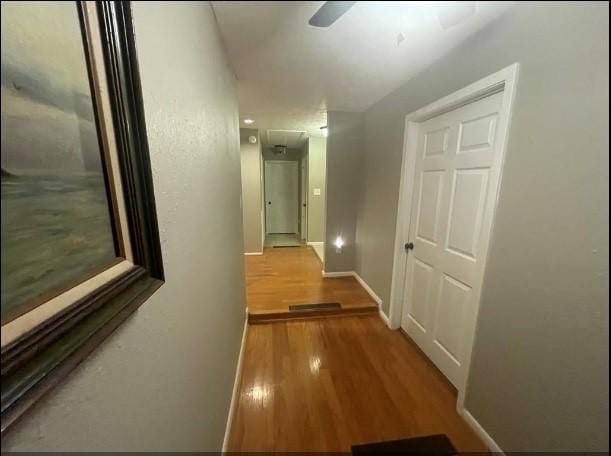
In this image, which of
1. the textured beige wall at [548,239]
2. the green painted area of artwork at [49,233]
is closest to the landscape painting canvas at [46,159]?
the green painted area of artwork at [49,233]

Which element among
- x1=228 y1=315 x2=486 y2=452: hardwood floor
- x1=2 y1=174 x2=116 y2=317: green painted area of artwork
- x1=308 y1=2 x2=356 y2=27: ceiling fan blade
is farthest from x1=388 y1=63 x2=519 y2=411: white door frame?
x1=2 y1=174 x2=116 y2=317: green painted area of artwork

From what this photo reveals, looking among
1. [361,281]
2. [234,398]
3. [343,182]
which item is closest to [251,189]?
[343,182]

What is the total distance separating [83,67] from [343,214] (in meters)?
2.70

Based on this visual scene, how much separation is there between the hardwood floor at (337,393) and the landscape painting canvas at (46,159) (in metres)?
1.39

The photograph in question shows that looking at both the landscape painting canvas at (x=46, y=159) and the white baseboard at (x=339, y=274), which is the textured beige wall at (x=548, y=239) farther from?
the white baseboard at (x=339, y=274)

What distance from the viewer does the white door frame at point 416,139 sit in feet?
2.08

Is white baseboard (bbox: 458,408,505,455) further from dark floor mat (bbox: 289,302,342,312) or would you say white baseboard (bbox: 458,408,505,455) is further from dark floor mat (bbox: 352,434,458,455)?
dark floor mat (bbox: 289,302,342,312)

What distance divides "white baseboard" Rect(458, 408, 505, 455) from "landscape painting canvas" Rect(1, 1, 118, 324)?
173cm

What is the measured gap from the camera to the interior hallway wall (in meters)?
2.63

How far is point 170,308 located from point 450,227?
1.35 m

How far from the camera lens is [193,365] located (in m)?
0.77

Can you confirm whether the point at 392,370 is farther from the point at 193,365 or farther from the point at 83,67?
the point at 83,67

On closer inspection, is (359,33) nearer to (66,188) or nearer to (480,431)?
(66,188)

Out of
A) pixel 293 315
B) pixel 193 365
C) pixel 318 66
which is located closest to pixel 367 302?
pixel 293 315
